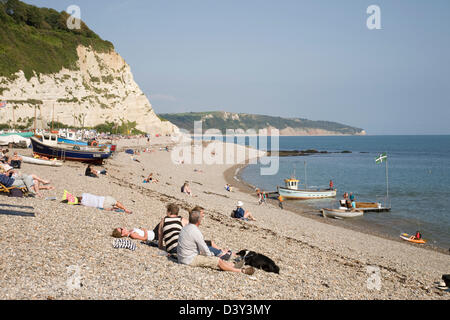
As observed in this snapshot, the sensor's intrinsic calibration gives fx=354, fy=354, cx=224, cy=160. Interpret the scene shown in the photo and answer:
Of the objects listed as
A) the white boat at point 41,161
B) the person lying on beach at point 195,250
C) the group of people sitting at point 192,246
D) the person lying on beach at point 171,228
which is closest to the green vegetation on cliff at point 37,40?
the white boat at point 41,161

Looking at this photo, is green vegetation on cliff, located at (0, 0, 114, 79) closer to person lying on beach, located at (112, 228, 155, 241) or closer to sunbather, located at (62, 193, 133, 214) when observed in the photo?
sunbather, located at (62, 193, 133, 214)

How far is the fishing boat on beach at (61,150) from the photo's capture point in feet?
81.1

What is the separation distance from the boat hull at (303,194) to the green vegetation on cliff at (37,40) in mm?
44463

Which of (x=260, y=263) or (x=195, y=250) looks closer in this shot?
(x=195, y=250)

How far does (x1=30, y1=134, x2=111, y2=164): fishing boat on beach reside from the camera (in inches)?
973

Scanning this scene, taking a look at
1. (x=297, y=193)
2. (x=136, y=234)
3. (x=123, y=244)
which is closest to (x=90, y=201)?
(x=136, y=234)

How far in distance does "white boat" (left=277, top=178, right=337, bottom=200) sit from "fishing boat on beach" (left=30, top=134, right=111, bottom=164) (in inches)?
577

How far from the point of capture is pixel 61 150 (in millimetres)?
24891

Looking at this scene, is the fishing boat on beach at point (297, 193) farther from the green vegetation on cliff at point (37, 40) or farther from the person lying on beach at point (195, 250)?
the green vegetation on cliff at point (37, 40)

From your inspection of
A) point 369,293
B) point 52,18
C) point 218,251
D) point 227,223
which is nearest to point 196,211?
point 218,251

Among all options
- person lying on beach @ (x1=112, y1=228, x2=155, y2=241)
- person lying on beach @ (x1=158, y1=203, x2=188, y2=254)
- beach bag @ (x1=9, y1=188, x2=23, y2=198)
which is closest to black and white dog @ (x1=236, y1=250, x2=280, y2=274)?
person lying on beach @ (x1=158, y1=203, x2=188, y2=254)

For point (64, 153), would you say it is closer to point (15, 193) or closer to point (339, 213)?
point (15, 193)

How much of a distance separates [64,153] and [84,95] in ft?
136
